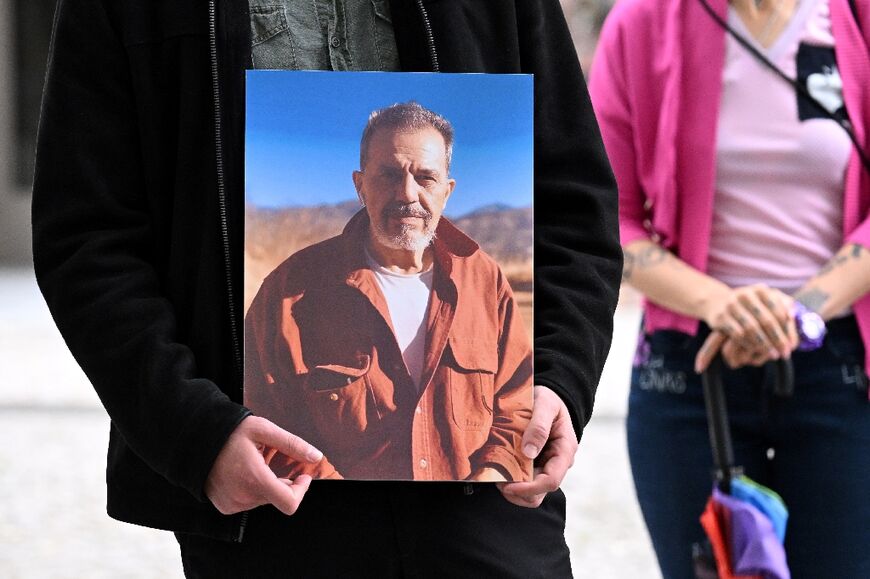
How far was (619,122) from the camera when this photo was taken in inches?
97.1

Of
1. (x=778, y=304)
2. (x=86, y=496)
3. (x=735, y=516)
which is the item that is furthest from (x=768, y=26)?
(x=86, y=496)

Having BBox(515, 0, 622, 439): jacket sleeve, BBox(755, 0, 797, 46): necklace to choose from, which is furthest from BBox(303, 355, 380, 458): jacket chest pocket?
BBox(755, 0, 797, 46): necklace

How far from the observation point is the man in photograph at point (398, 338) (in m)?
1.32

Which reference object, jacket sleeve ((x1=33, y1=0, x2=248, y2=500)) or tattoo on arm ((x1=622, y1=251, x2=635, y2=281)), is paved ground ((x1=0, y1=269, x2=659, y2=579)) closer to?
tattoo on arm ((x1=622, y1=251, x2=635, y2=281))

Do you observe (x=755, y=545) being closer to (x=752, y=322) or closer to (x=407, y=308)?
(x=752, y=322)

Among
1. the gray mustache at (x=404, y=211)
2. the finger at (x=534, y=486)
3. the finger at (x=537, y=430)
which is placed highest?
the gray mustache at (x=404, y=211)

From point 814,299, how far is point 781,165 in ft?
0.80

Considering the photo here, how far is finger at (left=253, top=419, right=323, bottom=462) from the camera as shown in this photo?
127 cm

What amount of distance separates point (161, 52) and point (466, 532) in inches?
23.5

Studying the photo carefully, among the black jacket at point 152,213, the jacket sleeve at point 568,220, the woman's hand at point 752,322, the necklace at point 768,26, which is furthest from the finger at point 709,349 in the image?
the black jacket at point 152,213

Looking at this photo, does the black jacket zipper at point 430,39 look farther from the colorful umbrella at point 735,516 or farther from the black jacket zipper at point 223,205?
the colorful umbrella at point 735,516

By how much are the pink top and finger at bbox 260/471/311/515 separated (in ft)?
4.23

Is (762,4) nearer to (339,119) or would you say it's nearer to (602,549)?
(339,119)

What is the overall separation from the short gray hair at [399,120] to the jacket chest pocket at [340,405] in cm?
21
